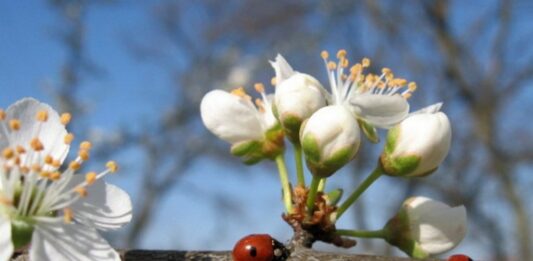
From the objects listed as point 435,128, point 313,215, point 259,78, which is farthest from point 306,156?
point 259,78

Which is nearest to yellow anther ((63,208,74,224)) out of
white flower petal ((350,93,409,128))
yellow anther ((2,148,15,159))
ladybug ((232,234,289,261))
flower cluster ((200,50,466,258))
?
yellow anther ((2,148,15,159))

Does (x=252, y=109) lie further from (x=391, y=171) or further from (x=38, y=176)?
(x=38, y=176)

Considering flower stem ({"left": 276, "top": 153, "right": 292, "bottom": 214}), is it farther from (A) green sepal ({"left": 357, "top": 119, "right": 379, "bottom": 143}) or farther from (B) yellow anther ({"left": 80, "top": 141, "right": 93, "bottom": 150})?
(B) yellow anther ({"left": 80, "top": 141, "right": 93, "bottom": 150})

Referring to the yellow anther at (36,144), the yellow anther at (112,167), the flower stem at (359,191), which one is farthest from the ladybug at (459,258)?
the yellow anther at (36,144)

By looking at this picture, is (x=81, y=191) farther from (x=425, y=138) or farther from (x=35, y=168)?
(x=425, y=138)

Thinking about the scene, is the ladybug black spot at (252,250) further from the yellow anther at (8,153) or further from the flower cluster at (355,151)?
the yellow anther at (8,153)

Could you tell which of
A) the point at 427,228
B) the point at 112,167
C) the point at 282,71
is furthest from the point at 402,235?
the point at 112,167
